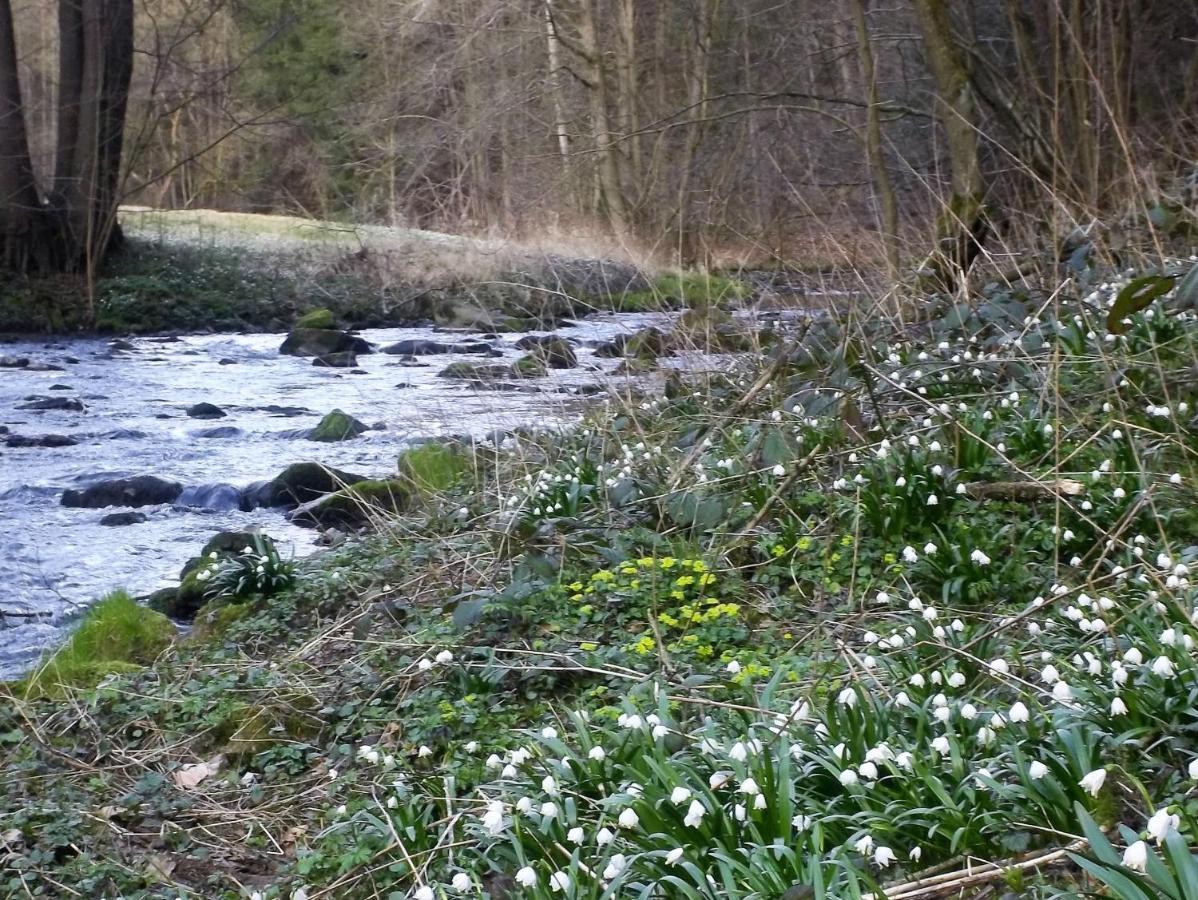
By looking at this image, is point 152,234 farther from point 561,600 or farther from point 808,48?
point 561,600

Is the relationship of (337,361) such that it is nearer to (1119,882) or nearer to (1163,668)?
(1163,668)

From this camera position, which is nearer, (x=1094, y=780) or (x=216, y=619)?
(x=1094, y=780)

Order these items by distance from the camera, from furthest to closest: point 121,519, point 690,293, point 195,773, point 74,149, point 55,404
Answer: point 74,149 → point 55,404 → point 690,293 → point 121,519 → point 195,773

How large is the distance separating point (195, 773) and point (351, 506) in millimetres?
4003

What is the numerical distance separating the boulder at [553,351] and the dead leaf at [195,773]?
15.4ft

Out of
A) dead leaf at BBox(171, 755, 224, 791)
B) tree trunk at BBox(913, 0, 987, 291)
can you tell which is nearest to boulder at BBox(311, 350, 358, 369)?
tree trunk at BBox(913, 0, 987, 291)

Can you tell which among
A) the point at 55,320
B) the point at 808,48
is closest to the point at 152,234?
the point at 55,320

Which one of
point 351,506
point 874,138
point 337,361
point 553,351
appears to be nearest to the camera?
point 351,506

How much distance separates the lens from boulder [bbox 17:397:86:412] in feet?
39.8

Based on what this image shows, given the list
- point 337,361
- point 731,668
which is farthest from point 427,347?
point 731,668

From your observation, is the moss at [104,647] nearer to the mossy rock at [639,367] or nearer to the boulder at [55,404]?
the mossy rock at [639,367]

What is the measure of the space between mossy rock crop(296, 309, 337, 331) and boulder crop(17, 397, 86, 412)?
560 centimetres

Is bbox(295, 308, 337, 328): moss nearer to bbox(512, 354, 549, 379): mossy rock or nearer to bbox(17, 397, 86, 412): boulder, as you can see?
bbox(17, 397, 86, 412): boulder

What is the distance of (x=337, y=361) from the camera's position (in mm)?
15398
